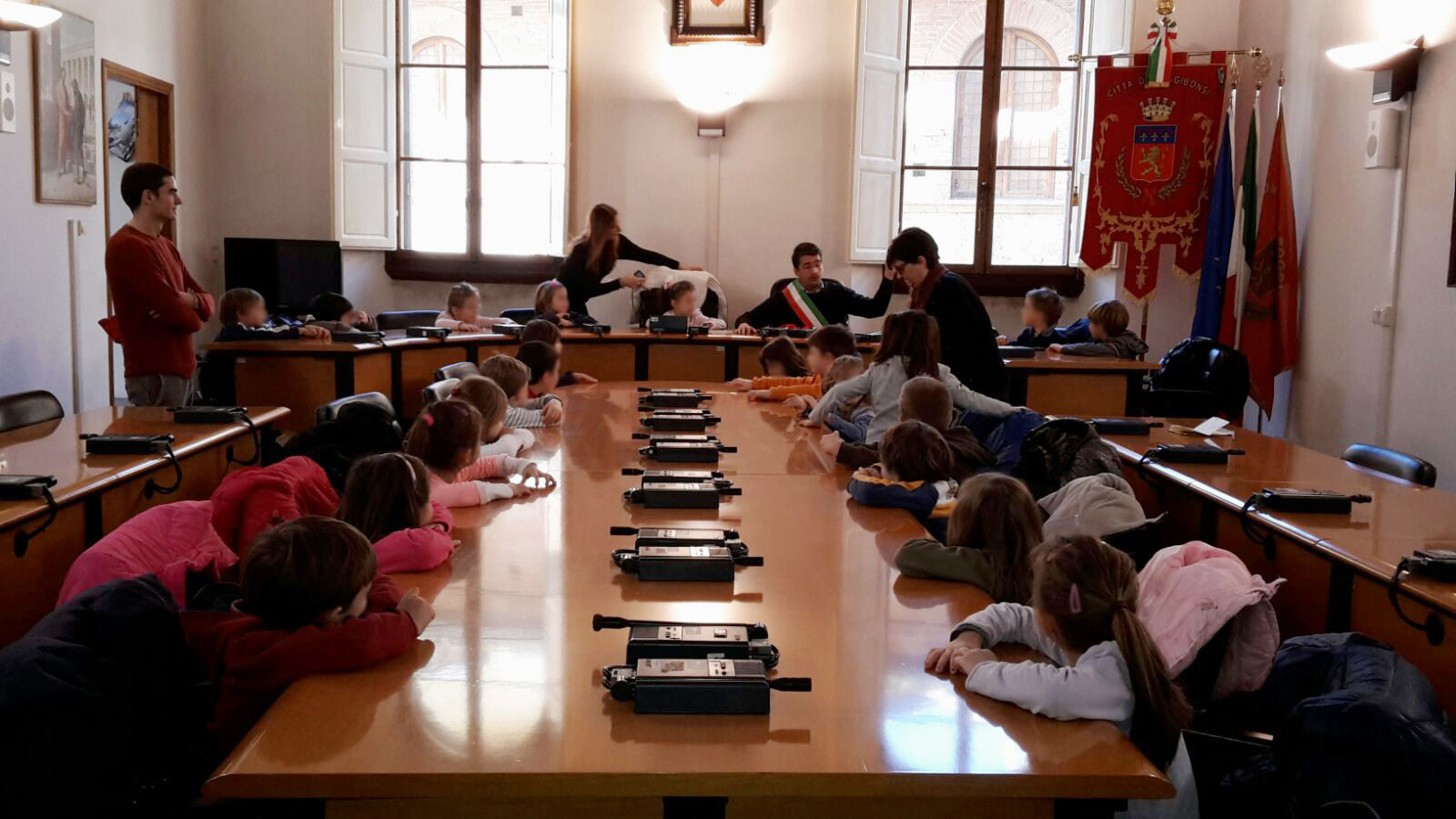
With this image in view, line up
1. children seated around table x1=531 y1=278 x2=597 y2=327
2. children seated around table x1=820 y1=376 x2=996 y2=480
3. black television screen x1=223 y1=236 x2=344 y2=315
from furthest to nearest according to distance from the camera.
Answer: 1. black television screen x1=223 y1=236 x2=344 y2=315
2. children seated around table x1=531 y1=278 x2=597 y2=327
3. children seated around table x1=820 y1=376 x2=996 y2=480

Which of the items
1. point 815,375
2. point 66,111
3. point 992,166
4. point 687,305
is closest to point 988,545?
point 815,375

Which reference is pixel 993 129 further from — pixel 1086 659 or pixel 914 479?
pixel 1086 659

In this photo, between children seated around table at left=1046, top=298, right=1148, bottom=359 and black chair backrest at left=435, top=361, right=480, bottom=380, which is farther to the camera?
children seated around table at left=1046, top=298, right=1148, bottom=359

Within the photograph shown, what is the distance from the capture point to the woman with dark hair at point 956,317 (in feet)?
17.1

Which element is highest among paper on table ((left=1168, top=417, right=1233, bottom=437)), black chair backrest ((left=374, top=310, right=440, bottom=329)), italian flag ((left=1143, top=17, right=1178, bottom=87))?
italian flag ((left=1143, top=17, right=1178, bottom=87))

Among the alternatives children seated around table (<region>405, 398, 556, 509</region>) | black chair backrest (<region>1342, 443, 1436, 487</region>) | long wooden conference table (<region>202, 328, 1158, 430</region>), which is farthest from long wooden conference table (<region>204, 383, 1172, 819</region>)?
long wooden conference table (<region>202, 328, 1158, 430</region>)

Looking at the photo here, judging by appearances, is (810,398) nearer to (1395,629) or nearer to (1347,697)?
(1395,629)

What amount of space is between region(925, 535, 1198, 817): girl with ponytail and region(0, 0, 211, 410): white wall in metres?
6.23

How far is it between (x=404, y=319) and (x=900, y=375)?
4346 mm

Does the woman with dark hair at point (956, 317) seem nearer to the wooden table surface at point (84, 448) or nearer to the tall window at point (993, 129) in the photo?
the wooden table surface at point (84, 448)

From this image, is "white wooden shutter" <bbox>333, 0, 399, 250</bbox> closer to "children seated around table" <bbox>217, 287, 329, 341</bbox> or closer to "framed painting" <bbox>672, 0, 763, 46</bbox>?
"framed painting" <bbox>672, 0, 763, 46</bbox>

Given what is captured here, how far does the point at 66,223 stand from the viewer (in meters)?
7.29

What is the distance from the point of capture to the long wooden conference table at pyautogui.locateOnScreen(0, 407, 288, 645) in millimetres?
2818

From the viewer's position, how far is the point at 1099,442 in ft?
12.4
